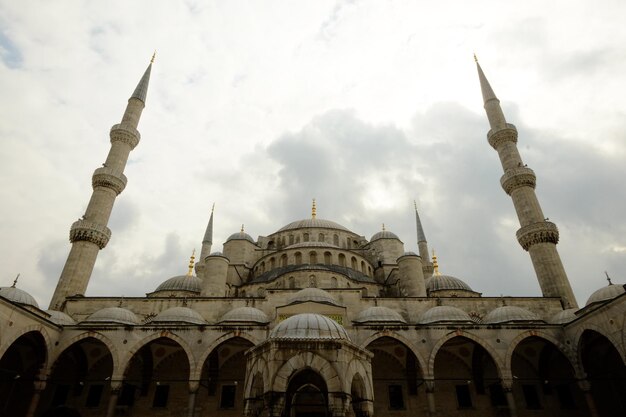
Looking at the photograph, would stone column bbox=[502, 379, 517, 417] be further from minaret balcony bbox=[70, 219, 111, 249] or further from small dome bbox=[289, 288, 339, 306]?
minaret balcony bbox=[70, 219, 111, 249]

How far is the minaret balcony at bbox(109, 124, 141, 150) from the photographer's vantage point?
26.0 meters

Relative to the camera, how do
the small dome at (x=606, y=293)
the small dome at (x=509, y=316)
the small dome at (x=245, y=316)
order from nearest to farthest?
the small dome at (x=606, y=293)
the small dome at (x=509, y=316)
the small dome at (x=245, y=316)

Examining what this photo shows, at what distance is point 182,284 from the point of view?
25.0 meters

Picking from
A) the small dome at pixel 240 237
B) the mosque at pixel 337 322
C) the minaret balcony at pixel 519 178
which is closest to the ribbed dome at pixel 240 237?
the small dome at pixel 240 237

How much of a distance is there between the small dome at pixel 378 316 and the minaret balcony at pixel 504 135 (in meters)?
15.3

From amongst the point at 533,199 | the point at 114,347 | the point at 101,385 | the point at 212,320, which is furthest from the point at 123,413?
the point at 533,199

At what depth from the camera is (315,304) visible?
17516mm

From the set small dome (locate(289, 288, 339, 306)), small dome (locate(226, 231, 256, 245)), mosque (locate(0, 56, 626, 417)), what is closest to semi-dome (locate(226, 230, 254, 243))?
small dome (locate(226, 231, 256, 245))

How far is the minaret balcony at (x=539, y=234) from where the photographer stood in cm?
2177

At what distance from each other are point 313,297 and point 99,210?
47.0ft

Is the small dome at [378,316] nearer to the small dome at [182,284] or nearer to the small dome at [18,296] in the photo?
the small dome at [182,284]

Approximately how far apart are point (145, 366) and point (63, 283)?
21.9 ft

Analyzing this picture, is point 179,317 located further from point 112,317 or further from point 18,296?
point 18,296

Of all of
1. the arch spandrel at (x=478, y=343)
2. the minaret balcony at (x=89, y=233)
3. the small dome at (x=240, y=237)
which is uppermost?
the small dome at (x=240, y=237)
